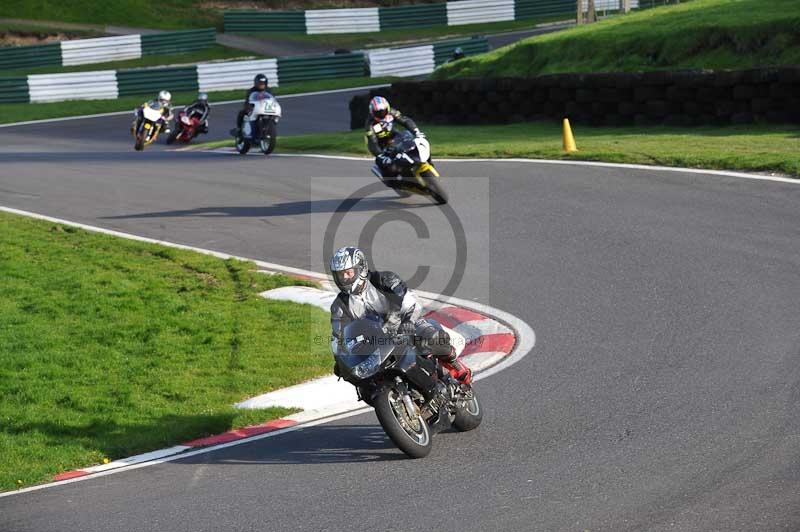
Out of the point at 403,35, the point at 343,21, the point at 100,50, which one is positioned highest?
the point at 343,21

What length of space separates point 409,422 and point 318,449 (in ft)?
2.45

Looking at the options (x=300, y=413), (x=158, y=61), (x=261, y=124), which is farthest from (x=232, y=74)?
(x=300, y=413)

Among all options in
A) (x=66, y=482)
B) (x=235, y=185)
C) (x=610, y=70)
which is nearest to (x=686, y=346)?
(x=66, y=482)

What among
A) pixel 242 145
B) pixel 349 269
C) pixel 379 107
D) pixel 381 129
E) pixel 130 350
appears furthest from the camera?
pixel 242 145

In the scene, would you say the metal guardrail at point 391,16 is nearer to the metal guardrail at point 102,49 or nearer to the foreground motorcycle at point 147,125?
the metal guardrail at point 102,49

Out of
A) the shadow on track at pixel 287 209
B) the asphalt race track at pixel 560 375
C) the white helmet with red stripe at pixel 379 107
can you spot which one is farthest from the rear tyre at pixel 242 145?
the white helmet with red stripe at pixel 379 107

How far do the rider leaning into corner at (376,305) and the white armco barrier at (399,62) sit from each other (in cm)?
3151

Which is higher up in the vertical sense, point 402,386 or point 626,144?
point 626,144

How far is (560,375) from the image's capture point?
29.4ft

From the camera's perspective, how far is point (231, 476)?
7.51 meters

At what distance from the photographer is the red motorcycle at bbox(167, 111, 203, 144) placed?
26.2 metres

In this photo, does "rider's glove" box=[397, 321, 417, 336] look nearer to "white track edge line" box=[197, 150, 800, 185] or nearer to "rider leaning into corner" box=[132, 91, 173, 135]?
"white track edge line" box=[197, 150, 800, 185]

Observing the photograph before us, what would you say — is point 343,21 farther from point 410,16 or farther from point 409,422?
point 409,422

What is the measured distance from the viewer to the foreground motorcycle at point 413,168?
15797 mm
